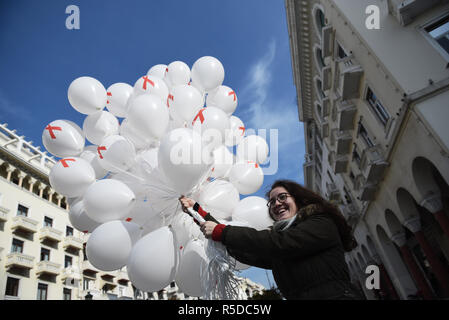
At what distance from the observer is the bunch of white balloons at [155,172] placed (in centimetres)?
278

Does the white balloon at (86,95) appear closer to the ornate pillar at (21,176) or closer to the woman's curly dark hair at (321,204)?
the woman's curly dark hair at (321,204)

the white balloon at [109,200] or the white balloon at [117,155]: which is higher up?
the white balloon at [117,155]

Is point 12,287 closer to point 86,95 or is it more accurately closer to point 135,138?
point 86,95

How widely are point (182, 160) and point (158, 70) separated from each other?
134 inches

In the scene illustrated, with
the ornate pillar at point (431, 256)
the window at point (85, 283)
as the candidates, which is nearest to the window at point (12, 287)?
the window at point (85, 283)

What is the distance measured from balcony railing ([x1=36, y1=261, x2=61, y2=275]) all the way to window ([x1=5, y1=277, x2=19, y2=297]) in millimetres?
1442

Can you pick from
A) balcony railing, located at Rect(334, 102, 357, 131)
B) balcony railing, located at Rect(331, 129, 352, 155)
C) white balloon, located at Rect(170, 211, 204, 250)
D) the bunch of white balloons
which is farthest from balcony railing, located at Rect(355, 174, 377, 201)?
white balloon, located at Rect(170, 211, 204, 250)

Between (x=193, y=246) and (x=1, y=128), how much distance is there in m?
23.4

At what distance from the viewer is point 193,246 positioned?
2920 mm

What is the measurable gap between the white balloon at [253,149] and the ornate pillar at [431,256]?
7.81 meters

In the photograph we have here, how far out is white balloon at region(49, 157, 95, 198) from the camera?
360cm

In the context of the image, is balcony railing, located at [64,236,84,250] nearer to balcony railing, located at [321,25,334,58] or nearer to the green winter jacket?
balcony railing, located at [321,25,334,58]

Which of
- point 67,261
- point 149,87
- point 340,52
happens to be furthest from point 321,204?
point 67,261
